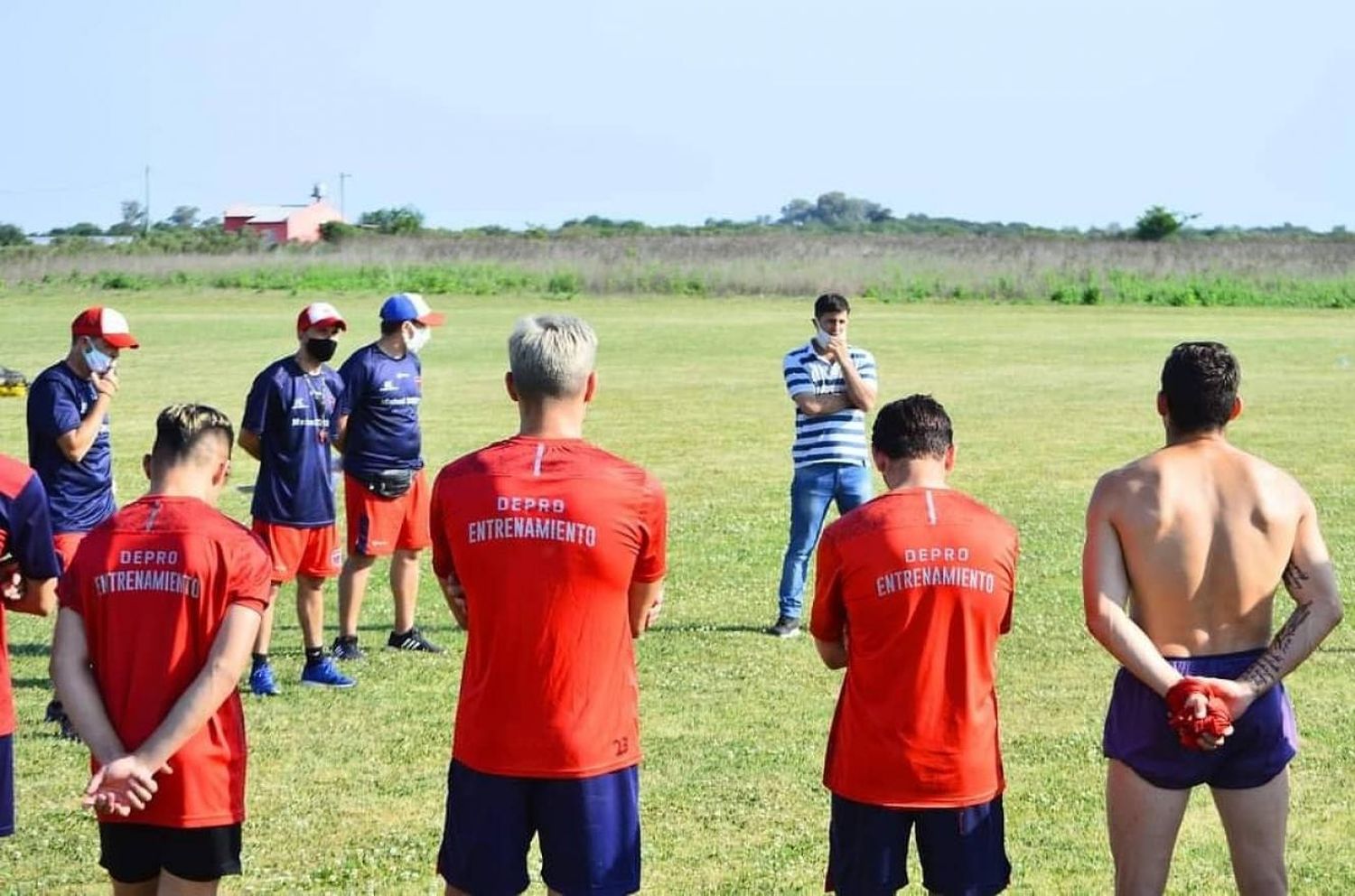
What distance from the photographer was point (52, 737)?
8.47m

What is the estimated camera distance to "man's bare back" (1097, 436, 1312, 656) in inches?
190

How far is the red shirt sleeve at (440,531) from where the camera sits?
4715 mm

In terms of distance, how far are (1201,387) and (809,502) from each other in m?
6.04

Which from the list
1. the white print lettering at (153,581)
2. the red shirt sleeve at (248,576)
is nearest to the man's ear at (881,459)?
the red shirt sleeve at (248,576)

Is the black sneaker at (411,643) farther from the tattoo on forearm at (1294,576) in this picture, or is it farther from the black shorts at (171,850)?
the tattoo on forearm at (1294,576)

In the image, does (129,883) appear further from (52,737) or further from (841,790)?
(52,737)

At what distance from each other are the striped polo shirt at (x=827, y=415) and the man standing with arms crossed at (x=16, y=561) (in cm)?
615

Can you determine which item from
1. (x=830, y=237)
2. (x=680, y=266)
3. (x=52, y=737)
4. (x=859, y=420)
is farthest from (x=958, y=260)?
(x=52, y=737)

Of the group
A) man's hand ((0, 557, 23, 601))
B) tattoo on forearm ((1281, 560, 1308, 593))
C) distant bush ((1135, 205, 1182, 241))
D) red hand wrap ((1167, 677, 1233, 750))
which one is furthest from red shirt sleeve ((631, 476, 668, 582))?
distant bush ((1135, 205, 1182, 241))

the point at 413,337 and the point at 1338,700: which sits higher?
the point at 413,337

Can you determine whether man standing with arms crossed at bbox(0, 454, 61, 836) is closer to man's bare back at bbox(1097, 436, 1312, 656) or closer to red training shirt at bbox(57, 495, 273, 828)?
red training shirt at bbox(57, 495, 273, 828)

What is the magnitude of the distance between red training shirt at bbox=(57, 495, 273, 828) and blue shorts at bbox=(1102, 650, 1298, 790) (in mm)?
2508

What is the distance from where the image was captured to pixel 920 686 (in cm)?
479

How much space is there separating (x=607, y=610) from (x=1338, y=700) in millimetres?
6000
